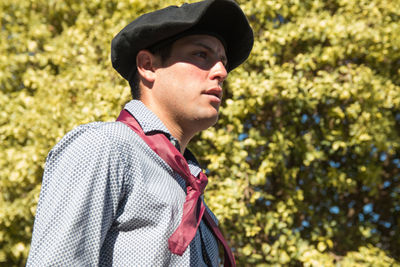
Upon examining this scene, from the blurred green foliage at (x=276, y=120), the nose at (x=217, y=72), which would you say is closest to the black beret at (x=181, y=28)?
the nose at (x=217, y=72)

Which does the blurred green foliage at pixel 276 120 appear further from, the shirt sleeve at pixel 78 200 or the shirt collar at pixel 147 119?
the shirt sleeve at pixel 78 200

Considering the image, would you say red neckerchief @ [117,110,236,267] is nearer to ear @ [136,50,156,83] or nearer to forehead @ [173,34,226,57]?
ear @ [136,50,156,83]

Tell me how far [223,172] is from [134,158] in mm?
2616

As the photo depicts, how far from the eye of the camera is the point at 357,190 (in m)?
4.90

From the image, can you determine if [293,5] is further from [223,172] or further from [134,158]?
[134,158]

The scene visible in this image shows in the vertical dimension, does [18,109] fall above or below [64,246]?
below

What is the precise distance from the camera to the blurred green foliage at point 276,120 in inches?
156

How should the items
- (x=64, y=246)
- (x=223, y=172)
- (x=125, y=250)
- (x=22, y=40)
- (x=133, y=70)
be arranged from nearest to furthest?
1. (x=64, y=246)
2. (x=125, y=250)
3. (x=133, y=70)
4. (x=223, y=172)
5. (x=22, y=40)

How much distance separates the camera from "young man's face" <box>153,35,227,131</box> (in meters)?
1.78

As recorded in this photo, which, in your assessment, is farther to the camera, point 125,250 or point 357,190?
point 357,190

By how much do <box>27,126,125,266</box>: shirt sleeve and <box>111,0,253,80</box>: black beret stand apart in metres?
0.56

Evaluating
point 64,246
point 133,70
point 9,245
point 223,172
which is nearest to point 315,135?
point 223,172

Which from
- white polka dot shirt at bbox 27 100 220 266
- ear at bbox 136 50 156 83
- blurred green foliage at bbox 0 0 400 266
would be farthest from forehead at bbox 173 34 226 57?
blurred green foliage at bbox 0 0 400 266

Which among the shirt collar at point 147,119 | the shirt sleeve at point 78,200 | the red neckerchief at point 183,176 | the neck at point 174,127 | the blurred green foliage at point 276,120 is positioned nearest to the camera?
the shirt sleeve at point 78,200
